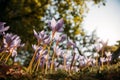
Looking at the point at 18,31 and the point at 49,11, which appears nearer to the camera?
the point at 18,31

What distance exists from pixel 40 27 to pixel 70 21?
310 centimetres

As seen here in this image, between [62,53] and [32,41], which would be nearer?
[62,53]

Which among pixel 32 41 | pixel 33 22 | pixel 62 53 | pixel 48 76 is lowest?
pixel 48 76

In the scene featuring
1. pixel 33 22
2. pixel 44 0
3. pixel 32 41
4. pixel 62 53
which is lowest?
pixel 62 53

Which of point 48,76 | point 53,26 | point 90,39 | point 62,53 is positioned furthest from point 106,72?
point 90,39

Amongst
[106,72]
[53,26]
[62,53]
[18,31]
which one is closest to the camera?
[106,72]

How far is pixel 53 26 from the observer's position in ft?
10.6

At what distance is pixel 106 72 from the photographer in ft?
9.08

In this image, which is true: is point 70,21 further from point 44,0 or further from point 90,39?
point 90,39

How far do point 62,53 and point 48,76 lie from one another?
148cm

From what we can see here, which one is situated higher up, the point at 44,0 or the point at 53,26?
the point at 44,0

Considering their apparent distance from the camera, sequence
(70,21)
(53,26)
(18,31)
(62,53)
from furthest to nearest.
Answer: (70,21) → (18,31) → (62,53) → (53,26)

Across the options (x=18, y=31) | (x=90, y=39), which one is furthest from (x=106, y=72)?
(x=90, y=39)

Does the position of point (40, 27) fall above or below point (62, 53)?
above
